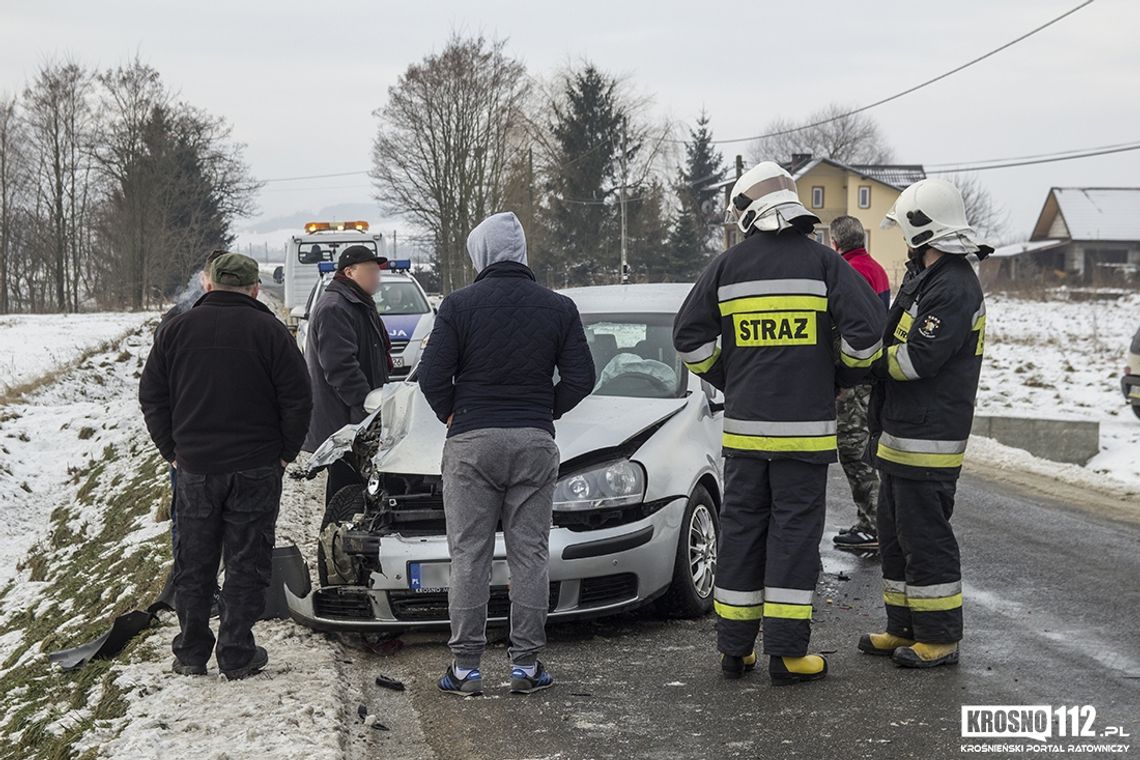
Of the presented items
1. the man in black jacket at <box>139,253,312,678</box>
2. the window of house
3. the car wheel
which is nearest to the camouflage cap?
the man in black jacket at <box>139,253,312,678</box>

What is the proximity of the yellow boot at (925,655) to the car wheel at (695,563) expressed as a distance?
1070 millimetres

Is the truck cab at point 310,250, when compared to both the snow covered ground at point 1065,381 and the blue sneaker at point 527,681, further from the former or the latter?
the blue sneaker at point 527,681

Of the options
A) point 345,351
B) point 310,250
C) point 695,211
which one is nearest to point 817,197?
point 695,211

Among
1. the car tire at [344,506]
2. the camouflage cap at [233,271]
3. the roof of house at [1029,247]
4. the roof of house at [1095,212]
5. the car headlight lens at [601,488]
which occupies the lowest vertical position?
the car tire at [344,506]

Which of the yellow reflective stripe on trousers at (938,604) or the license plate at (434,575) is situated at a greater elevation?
the license plate at (434,575)

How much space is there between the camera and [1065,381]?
1772 cm

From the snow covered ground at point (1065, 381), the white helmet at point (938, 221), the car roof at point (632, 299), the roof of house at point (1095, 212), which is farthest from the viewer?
the roof of house at point (1095, 212)

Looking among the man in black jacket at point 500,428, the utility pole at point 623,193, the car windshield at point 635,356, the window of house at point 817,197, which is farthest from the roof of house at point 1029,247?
the man in black jacket at point 500,428

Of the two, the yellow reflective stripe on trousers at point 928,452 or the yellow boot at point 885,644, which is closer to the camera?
the yellow reflective stripe on trousers at point 928,452

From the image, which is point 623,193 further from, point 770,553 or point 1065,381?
point 770,553

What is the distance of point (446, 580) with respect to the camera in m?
5.64

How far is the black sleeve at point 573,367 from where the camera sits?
515cm

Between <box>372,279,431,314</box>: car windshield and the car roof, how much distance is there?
1032 cm

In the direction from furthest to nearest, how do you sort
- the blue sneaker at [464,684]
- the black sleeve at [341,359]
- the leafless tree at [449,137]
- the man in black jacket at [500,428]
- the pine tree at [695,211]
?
the pine tree at [695,211], the leafless tree at [449,137], the black sleeve at [341,359], the blue sneaker at [464,684], the man in black jacket at [500,428]
